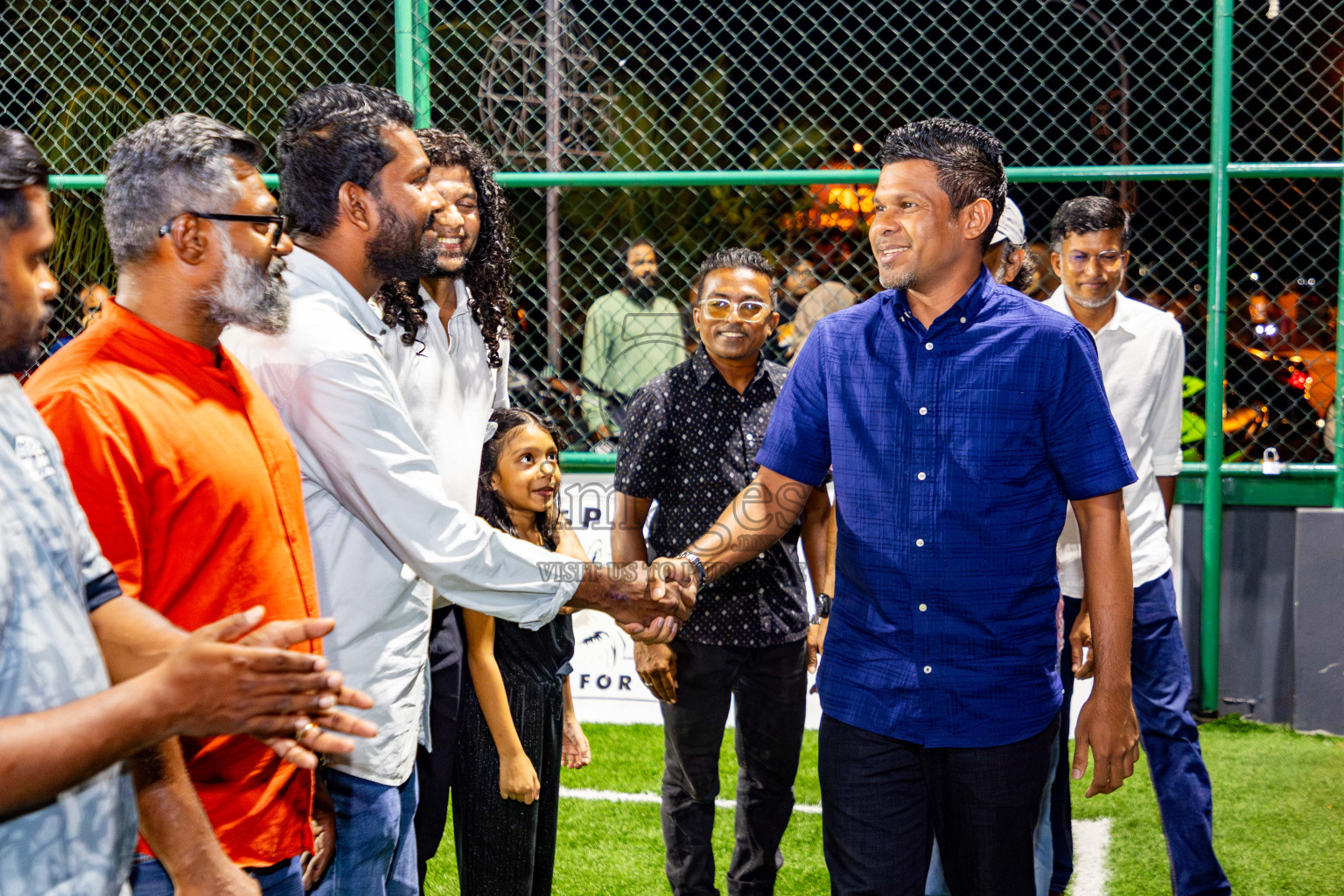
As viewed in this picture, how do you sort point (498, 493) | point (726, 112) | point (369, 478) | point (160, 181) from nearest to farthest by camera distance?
point (160, 181) < point (369, 478) < point (498, 493) < point (726, 112)

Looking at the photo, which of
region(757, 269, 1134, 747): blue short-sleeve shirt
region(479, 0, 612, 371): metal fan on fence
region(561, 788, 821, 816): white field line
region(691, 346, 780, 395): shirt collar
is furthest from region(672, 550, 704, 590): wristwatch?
region(479, 0, 612, 371): metal fan on fence

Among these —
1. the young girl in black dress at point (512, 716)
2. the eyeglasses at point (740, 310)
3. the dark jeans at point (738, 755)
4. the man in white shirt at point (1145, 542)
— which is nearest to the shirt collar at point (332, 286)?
the young girl in black dress at point (512, 716)

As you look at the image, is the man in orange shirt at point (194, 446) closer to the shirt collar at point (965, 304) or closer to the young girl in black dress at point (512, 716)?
the young girl in black dress at point (512, 716)

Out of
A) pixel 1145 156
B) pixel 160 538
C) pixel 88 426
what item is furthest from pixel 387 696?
pixel 1145 156

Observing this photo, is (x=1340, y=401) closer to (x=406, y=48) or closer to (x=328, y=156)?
(x=406, y=48)

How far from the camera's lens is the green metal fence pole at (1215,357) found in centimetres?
541

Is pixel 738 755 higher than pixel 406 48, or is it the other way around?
pixel 406 48

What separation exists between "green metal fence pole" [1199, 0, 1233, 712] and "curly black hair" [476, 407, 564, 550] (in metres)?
3.52

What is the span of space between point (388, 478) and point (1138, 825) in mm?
3383

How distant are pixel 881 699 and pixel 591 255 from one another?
5.74m

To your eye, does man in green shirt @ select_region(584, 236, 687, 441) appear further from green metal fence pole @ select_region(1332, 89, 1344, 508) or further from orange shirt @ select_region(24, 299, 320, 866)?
orange shirt @ select_region(24, 299, 320, 866)

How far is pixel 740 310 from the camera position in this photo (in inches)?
152

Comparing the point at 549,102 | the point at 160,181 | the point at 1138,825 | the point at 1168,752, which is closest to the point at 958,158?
the point at 160,181

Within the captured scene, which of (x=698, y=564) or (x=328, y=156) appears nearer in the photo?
(x=328, y=156)
